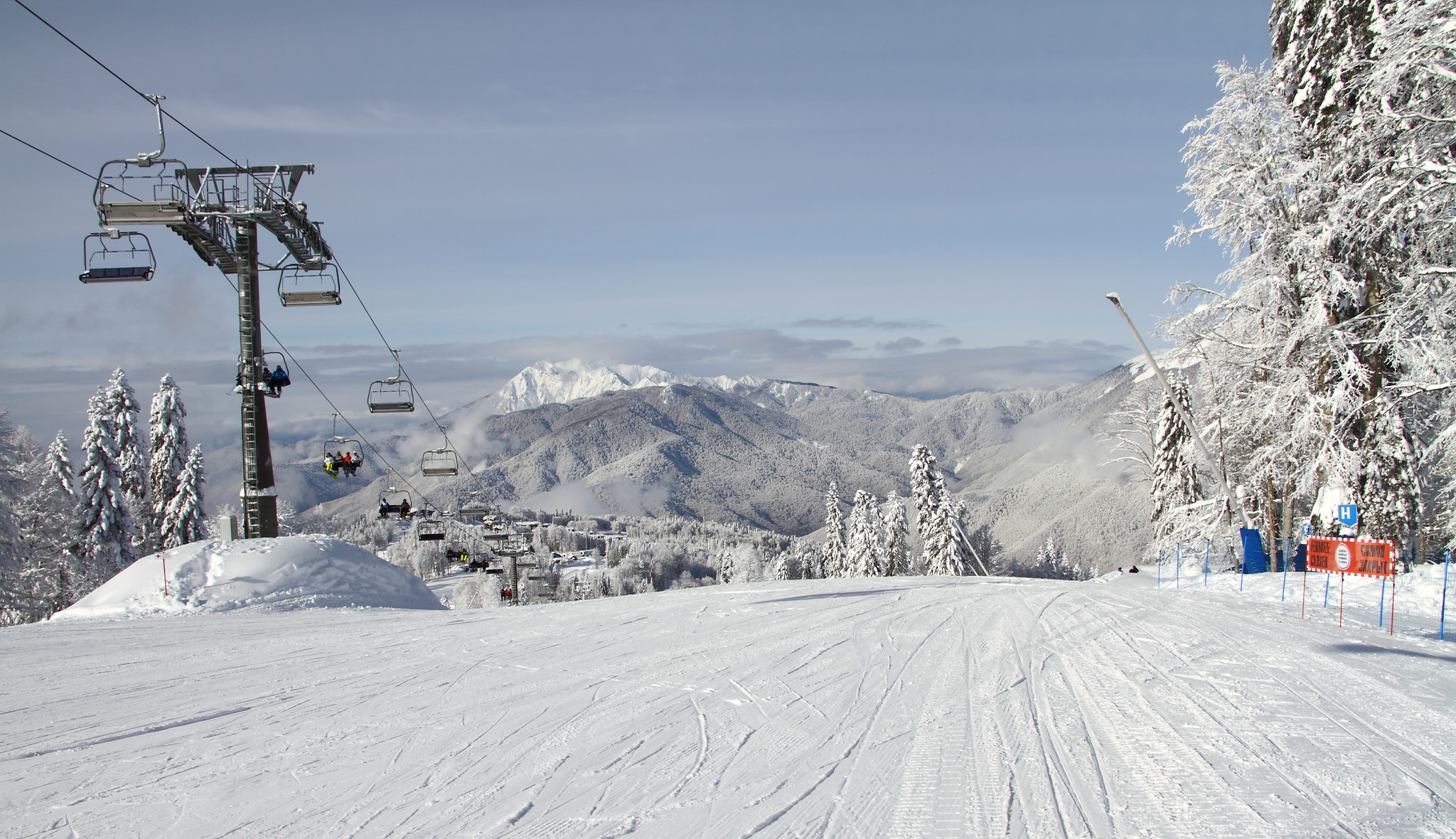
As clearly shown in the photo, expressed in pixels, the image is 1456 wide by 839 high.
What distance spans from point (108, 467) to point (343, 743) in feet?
120

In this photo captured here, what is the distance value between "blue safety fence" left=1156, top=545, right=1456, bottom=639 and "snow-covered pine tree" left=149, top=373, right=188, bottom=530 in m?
43.4

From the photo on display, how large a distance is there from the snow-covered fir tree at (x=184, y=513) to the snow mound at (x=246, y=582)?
2532 cm

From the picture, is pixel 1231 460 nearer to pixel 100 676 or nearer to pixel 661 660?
pixel 661 660

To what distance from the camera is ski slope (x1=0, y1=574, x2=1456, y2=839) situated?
535 cm

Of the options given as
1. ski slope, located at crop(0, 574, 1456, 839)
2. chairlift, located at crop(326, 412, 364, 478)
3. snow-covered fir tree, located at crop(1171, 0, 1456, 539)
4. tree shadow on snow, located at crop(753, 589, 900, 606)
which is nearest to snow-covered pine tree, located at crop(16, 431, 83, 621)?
chairlift, located at crop(326, 412, 364, 478)

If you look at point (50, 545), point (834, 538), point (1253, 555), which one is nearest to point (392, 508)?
point (50, 545)

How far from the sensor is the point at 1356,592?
14531mm

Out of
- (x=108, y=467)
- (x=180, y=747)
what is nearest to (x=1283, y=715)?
(x=180, y=747)

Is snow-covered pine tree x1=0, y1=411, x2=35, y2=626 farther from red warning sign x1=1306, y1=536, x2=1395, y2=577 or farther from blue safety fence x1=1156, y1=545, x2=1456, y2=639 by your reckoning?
red warning sign x1=1306, y1=536, x2=1395, y2=577

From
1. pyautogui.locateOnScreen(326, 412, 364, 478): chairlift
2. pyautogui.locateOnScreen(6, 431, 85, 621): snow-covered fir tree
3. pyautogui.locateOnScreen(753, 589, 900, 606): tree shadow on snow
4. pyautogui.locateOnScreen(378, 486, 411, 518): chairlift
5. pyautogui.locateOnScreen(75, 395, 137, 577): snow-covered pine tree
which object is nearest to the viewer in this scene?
pyautogui.locateOnScreen(753, 589, 900, 606): tree shadow on snow

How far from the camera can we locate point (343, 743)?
700cm

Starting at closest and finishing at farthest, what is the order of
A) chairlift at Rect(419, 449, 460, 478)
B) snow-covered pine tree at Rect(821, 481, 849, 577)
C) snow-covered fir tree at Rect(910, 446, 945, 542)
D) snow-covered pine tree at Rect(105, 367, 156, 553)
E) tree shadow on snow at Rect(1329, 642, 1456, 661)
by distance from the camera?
tree shadow on snow at Rect(1329, 642, 1456, 661) → chairlift at Rect(419, 449, 460, 478) → snow-covered pine tree at Rect(105, 367, 156, 553) → snow-covered fir tree at Rect(910, 446, 945, 542) → snow-covered pine tree at Rect(821, 481, 849, 577)

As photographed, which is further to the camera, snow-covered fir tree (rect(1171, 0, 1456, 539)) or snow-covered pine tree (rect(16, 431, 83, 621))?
snow-covered pine tree (rect(16, 431, 83, 621))

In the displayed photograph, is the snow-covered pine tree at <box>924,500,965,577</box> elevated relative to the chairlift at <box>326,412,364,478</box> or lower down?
lower down
